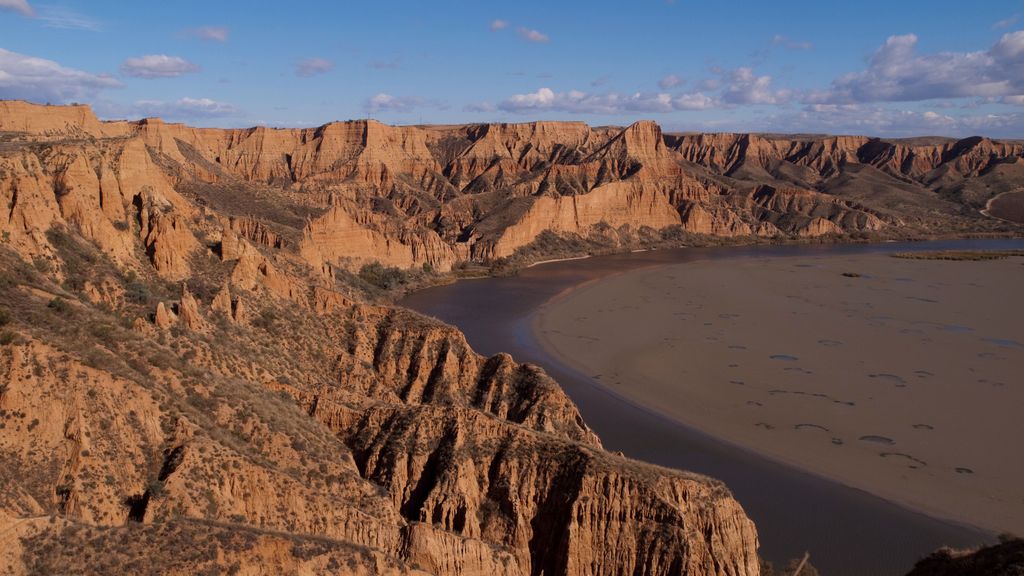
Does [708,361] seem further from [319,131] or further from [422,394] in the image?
[319,131]

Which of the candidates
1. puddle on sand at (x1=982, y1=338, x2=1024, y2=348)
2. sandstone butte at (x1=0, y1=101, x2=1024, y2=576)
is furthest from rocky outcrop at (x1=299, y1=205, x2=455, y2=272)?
puddle on sand at (x1=982, y1=338, x2=1024, y2=348)

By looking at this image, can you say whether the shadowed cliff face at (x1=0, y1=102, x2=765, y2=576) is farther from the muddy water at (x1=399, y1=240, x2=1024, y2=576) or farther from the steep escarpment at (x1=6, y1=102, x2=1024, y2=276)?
the steep escarpment at (x1=6, y1=102, x2=1024, y2=276)

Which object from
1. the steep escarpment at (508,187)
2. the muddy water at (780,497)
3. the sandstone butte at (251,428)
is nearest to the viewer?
the sandstone butte at (251,428)

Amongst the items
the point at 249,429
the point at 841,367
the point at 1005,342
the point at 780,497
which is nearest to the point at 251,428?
the point at 249,429

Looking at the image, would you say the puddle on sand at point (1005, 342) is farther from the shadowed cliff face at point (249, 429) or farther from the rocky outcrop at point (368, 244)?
the rocky outcrop at point (368, 244)

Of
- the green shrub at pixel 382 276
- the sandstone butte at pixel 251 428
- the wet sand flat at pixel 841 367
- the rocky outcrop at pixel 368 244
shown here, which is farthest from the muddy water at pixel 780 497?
the rocky outcrop at pixel 368 244

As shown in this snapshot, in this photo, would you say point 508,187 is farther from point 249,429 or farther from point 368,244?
point 249,429

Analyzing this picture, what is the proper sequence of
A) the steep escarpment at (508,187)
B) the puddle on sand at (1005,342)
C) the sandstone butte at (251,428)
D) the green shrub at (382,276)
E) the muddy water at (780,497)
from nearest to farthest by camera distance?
the sandstone butte at (251,428) → the muddy water at (780,497) → the puddle on sand at (1005,342) → the green shrub at (382,276) → the steep escarpment at (508,187)

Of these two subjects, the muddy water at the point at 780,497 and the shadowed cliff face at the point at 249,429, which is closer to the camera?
the shadowed cliff face at the point at 249,429
